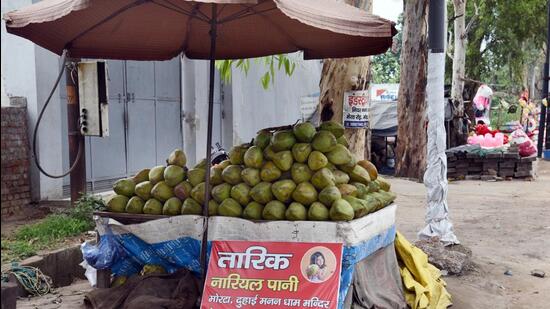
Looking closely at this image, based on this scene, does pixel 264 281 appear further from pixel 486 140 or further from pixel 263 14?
pixel 486 140

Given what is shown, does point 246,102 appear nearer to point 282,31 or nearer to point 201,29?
point 201,29

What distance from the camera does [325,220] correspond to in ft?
11.7

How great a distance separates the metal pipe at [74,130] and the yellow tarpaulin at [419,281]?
3.80 meters

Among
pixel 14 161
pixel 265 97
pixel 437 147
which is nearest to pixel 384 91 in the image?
pixel 265 97

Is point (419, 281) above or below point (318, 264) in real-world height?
below

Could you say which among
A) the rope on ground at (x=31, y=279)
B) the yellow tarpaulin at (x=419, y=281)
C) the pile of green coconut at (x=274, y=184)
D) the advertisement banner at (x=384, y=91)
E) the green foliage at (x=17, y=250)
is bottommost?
the rope on ground at (x=31, y=279)

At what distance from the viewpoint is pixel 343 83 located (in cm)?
550

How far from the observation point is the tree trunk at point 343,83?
549 cm

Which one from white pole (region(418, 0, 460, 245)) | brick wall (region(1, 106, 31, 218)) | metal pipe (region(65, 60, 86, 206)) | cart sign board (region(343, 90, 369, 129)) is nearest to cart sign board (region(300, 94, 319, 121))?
brick wall (region(1, 106, 31, 218))

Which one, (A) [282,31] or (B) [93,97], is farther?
(B) [93,97]

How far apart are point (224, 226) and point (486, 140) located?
1162cm

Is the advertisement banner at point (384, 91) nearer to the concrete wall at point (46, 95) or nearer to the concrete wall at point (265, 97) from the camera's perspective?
the concrete wall at point (265, 97)

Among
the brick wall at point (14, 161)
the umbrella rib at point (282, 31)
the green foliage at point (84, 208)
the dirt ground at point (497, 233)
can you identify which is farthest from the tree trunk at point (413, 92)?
the umbrella rib at point (282, 31)

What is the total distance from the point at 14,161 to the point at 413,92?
28.6 ft
